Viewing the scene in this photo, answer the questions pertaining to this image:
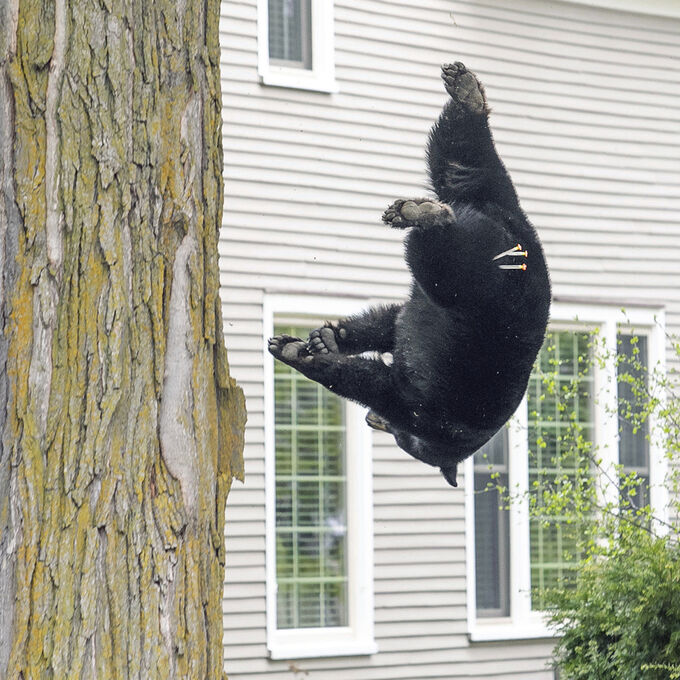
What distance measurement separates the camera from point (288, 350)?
9.32ft

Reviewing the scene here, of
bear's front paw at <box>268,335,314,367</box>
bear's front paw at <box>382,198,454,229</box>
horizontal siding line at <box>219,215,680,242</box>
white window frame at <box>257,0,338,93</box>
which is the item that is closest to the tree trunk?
bear's front paw at <box>268,335,314,367</box>

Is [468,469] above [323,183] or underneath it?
underneath

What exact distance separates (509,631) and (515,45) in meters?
4.38

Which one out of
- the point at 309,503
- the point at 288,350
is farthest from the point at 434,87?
the point at 288,350

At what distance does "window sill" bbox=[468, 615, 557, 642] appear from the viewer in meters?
9.09

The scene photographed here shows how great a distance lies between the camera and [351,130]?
891 cm

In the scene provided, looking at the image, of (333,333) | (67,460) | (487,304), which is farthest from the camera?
(333,333)

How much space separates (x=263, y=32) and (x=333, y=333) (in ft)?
19.4

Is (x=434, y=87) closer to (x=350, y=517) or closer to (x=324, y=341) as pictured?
(x=350, y=517)

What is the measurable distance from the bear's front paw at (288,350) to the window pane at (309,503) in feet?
18.8

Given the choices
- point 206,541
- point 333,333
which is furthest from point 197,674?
point 333,333

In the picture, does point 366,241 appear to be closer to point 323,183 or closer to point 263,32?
point 323,183

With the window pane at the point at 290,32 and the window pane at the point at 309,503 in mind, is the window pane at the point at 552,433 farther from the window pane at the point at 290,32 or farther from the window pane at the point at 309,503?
the window pane at the point at 290,32

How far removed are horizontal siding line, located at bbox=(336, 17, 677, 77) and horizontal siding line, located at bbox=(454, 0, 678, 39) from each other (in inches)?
6.3
